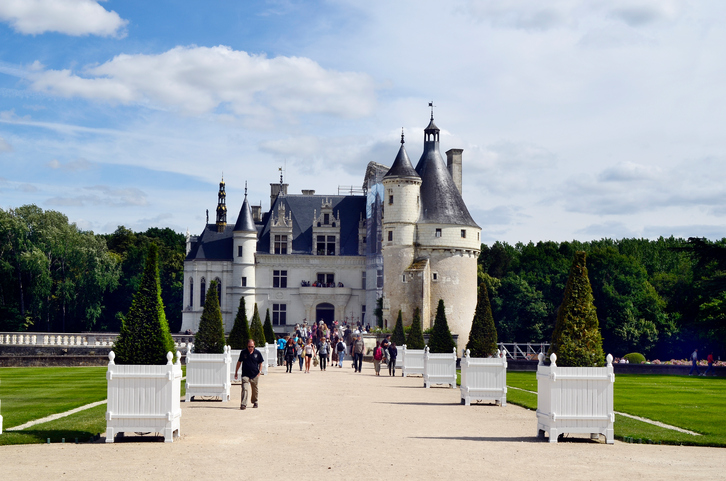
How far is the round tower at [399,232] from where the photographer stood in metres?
57.0

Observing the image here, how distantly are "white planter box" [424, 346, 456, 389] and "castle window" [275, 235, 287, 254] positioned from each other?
41.1 m

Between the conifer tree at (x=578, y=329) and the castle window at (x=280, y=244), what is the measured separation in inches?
2038

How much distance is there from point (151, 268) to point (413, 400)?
27.8ft

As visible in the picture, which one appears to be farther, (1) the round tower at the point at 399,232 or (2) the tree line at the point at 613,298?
(2) the tree line at the point at 613,298

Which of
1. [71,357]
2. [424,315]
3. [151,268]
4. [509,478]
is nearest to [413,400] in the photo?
[151,268]

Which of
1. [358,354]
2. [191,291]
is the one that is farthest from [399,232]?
[358,354]

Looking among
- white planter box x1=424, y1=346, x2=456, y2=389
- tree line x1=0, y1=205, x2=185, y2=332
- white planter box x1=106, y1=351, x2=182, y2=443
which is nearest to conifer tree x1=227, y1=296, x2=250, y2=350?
white planter box x1=424, y1=346, x2=456, y2=389

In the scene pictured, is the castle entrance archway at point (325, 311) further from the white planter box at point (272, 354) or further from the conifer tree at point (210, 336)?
the conifer tree at point (210, 336)

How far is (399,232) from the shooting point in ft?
189

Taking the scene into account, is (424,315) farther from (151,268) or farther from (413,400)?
(151,268)

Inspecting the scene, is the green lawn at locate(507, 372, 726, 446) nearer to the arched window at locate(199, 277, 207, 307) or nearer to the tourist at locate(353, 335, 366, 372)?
the tourist at locate(353, 335, 366, 372)

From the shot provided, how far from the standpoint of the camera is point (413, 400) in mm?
19781

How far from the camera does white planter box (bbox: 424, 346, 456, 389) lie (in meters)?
24.8

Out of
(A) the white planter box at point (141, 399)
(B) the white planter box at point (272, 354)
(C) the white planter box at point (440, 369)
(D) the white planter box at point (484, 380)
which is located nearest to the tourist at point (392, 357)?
(B) the white planter box at point (272, 354)
